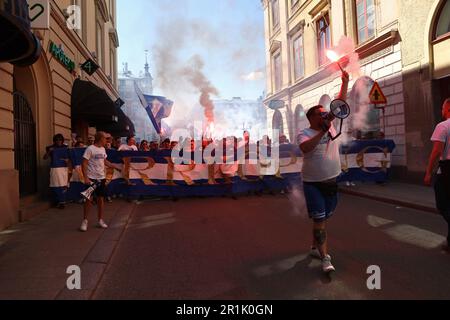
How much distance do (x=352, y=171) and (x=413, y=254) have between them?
7725mm

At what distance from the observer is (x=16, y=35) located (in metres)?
5.72

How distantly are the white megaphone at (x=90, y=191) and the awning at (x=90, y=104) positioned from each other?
21.6 feet

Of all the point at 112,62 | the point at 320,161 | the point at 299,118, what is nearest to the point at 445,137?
the point at 320,161

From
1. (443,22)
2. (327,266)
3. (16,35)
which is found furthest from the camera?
(443,22)

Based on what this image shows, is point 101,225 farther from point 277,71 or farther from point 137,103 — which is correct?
point 137,103

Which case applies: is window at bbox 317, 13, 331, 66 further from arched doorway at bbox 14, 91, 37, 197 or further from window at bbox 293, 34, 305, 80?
arched doorway at bbox 14, 91, 37, 197

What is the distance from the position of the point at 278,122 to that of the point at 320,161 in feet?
80.5

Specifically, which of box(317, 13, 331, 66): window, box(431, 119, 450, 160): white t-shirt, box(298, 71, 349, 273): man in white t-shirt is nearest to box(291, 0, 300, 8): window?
box(317, 13, 331, 66): window

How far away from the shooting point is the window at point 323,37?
63.3 feet

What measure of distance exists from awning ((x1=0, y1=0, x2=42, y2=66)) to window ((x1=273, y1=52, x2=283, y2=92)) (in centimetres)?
2264

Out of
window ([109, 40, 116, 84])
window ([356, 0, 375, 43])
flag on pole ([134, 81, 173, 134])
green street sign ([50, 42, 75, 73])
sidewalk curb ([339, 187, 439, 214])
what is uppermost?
window ([109, 40, 116, 84])

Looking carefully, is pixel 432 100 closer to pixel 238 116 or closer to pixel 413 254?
pixel 413 254

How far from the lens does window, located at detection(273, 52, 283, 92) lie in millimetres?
27819

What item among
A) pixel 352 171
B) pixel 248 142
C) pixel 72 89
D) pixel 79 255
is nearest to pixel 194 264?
pixel 79 255
